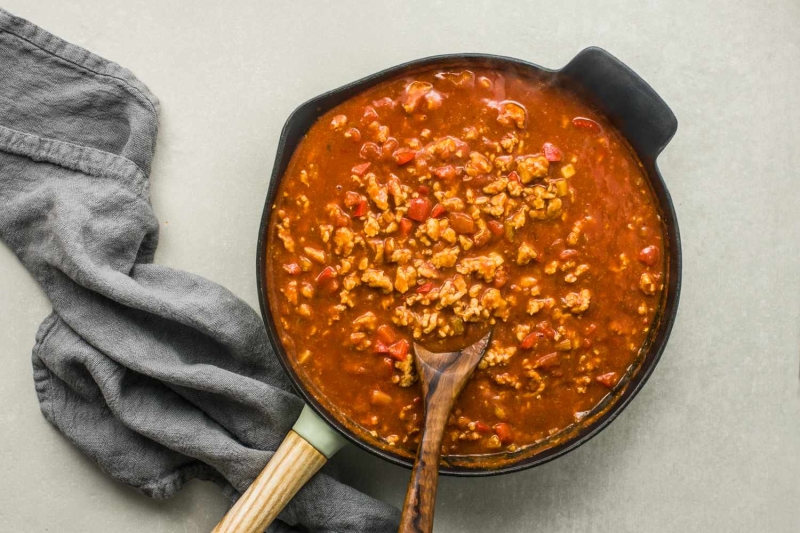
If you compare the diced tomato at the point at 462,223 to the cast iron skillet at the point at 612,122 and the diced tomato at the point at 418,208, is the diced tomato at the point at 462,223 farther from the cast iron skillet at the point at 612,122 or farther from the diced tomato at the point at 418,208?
the cast iron skillet at the point at 612,122

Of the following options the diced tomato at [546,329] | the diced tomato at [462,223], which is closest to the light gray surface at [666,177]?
the diced tomato at [546,329]

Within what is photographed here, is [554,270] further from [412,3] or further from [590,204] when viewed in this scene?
[412,3]

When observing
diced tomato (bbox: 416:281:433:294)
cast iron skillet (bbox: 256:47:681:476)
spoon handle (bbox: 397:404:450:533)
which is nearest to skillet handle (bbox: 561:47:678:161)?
cast iron skillet (bbox: 256:47:681:476)

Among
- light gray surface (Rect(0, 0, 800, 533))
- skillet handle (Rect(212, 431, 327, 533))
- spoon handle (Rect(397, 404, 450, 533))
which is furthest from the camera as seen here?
light gray surface (Rect(0, 0, 800, 533))

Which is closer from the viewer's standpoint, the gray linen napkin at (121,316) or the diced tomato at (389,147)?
the diced tomato at (389,147)

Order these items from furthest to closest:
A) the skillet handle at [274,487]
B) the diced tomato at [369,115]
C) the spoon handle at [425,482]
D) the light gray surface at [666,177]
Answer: the light gray surface at [666,177]
the diced tomato at [369,115]
the skillet handle at [274,487]
the spoon handle at [425,482]

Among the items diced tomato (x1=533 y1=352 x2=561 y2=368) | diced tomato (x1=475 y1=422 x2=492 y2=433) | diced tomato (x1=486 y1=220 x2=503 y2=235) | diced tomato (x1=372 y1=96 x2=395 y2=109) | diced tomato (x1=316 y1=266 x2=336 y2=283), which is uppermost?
diced tomato (x1=372 y1=96 x2=395 y2=109)

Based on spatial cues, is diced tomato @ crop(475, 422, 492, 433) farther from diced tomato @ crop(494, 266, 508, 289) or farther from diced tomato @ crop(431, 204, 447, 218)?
diced tomato @ crop(431, 204, 447, 218)

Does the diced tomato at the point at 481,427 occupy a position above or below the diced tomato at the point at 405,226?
below
